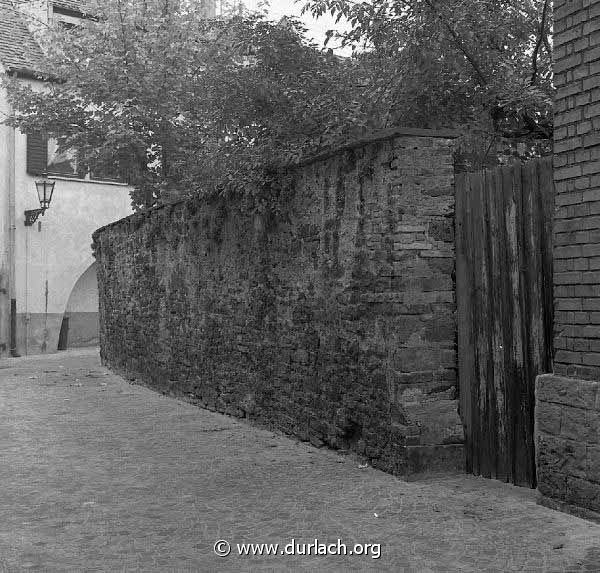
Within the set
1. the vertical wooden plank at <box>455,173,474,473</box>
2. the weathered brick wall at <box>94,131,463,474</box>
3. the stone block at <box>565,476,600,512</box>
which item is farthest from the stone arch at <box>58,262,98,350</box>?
the stone block at <box>565,476,600,512</box>

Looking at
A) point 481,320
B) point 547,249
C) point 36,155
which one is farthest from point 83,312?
point 547,249

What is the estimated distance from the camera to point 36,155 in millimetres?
19547

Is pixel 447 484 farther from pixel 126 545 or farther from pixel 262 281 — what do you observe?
pixel 262 281

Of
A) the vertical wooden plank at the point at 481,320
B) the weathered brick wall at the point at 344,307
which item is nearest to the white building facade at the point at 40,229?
the weathered brick wall at the point at 344,307

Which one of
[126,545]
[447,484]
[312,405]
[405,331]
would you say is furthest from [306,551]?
[312,405]

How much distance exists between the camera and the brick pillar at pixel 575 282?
15.6 ft

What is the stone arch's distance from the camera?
21.1 meters

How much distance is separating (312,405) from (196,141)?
8.12 m

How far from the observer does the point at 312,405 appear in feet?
24.8

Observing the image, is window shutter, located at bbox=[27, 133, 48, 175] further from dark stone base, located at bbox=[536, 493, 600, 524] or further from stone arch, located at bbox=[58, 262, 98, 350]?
dark stone base, located at bbox=[536, 493, 600, 524]

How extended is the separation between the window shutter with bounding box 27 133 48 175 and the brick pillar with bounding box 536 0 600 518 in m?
16.3

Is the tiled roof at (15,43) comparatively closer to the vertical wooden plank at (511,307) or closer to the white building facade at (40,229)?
the white building facade at (40,229)

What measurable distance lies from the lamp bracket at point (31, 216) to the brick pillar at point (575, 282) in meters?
15.7

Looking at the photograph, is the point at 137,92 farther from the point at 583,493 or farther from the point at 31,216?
the point at 583,493
